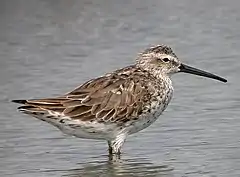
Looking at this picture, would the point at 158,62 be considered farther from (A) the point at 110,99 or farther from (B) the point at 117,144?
(B) the point at 117,144

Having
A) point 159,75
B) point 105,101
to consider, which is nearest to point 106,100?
point 105,101

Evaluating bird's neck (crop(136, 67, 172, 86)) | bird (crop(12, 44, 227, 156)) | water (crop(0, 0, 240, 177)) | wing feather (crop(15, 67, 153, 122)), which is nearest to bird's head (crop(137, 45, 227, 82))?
bird's neck (crop(136, 67, 172, 86))

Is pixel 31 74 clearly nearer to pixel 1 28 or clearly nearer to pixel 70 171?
pixel 1 28

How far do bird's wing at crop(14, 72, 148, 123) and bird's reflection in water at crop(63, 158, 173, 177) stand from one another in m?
0.43

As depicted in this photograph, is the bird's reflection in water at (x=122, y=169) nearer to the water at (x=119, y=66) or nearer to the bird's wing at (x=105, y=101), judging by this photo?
the water at (x=119, y=66)

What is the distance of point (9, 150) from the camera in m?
9.64

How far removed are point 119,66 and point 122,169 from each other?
12.2ft

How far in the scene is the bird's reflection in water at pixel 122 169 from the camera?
8.91m

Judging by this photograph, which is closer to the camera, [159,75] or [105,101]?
[105,101]

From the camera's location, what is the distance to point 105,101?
955 centimetres

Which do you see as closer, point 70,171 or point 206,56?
point 70,171

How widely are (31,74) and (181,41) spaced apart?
8.66 feet

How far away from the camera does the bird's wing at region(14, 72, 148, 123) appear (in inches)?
367

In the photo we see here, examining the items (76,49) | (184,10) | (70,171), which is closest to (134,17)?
(184,10)
